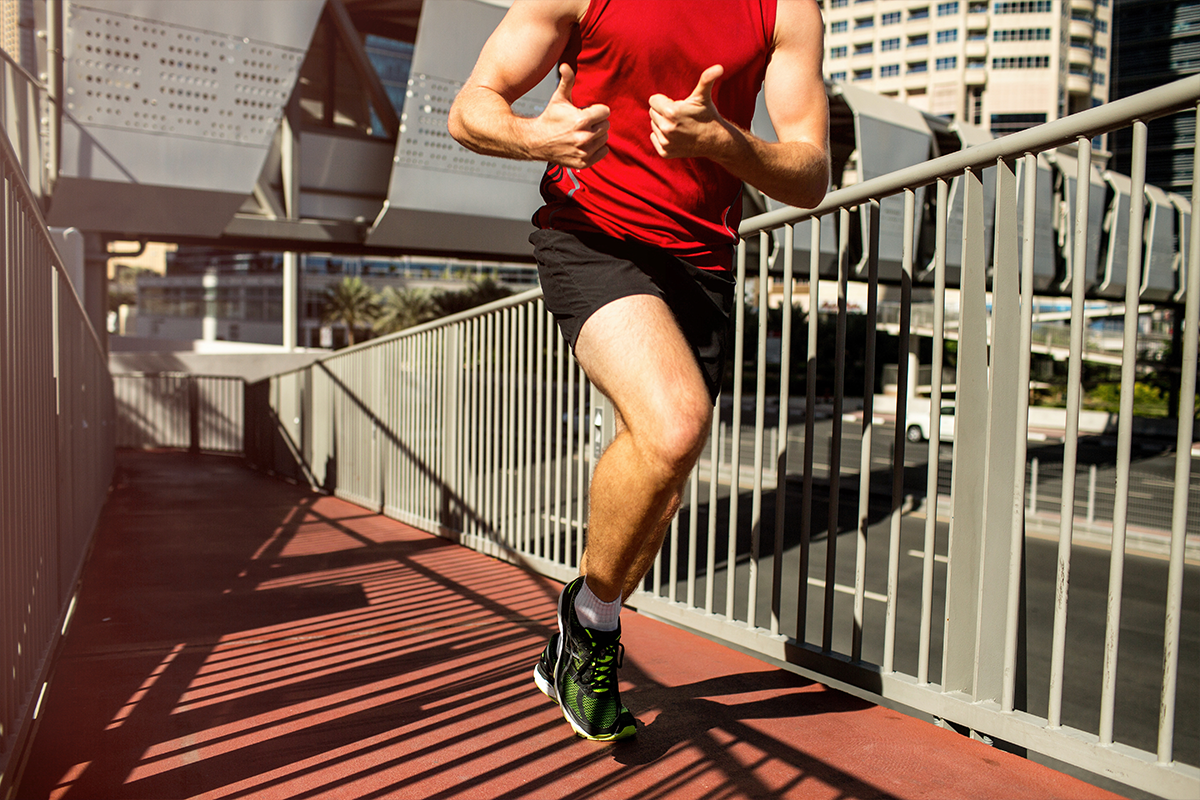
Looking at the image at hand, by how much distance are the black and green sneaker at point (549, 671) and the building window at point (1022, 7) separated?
280 ft

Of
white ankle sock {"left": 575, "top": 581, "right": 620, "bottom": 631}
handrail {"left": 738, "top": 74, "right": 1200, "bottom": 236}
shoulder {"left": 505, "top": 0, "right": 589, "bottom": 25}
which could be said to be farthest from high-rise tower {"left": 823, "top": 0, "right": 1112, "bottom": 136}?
white ankle sock {"left": 575, "top": 581, "right": 620, "bottom": 631}

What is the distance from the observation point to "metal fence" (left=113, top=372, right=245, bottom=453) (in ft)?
62.4

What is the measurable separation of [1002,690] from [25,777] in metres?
2.16

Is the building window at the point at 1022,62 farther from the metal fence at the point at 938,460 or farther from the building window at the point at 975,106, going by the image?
the metal fence at the point at 938,460

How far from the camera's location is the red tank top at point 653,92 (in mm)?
1877

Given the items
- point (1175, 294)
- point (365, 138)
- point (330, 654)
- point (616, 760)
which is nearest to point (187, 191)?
point (365, 138)

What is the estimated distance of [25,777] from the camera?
185 centimetres

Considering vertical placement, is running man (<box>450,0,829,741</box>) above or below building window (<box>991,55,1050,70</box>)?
below

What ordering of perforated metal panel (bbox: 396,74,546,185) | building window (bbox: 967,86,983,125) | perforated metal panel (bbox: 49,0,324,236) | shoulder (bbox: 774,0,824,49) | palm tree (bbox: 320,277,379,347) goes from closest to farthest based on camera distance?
shoulder (bbox: 774,0,824,49), perforated metal panel (bbox: 49,0,324,236), perforated metal panel (bbox: 396,74,546,185), palm tree (bbox: 320,277,379,347), building window (bbox: 967,86,983,125)

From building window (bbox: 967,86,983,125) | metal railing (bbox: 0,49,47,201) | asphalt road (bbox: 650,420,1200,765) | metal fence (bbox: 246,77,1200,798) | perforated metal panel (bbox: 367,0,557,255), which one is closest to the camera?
metal fence (bbox: 246,77,1200,798)

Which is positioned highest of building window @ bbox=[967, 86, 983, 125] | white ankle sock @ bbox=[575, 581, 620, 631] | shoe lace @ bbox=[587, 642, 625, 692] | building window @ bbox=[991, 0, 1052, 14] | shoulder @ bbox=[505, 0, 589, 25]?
building window @ bbox=[991, 0, 1052, 14]

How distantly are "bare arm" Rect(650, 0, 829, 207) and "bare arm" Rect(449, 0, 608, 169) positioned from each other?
0.14 m

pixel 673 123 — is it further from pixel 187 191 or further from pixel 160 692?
pixel 187 191

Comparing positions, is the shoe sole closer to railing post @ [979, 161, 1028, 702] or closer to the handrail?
railing post @ [979, 161, 1028, 702]
